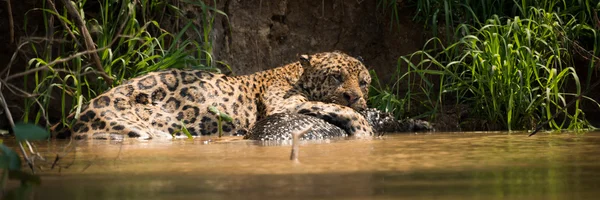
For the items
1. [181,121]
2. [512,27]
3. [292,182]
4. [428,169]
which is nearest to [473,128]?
[512,27]

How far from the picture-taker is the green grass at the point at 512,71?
7.86 meters

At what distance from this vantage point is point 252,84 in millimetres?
8125

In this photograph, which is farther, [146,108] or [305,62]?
[305,62]

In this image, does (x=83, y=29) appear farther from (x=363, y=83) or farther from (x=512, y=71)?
(x=512, y=71)

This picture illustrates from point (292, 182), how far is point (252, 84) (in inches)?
205

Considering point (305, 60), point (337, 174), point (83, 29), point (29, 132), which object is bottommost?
point (337, 174)

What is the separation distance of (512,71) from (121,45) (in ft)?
10.6

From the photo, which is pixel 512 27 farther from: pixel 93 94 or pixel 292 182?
pixel 292 182

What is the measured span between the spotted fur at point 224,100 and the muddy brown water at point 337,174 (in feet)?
7.78

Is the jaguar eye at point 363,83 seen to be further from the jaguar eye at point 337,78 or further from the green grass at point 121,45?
the green grass at point 121,45

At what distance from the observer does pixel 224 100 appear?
7.72 metres

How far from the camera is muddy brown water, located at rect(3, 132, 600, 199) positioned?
103 inches

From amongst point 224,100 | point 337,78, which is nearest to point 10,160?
point 224,100

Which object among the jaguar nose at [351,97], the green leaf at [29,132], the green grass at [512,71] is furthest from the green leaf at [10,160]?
the green grass at [512,71]
